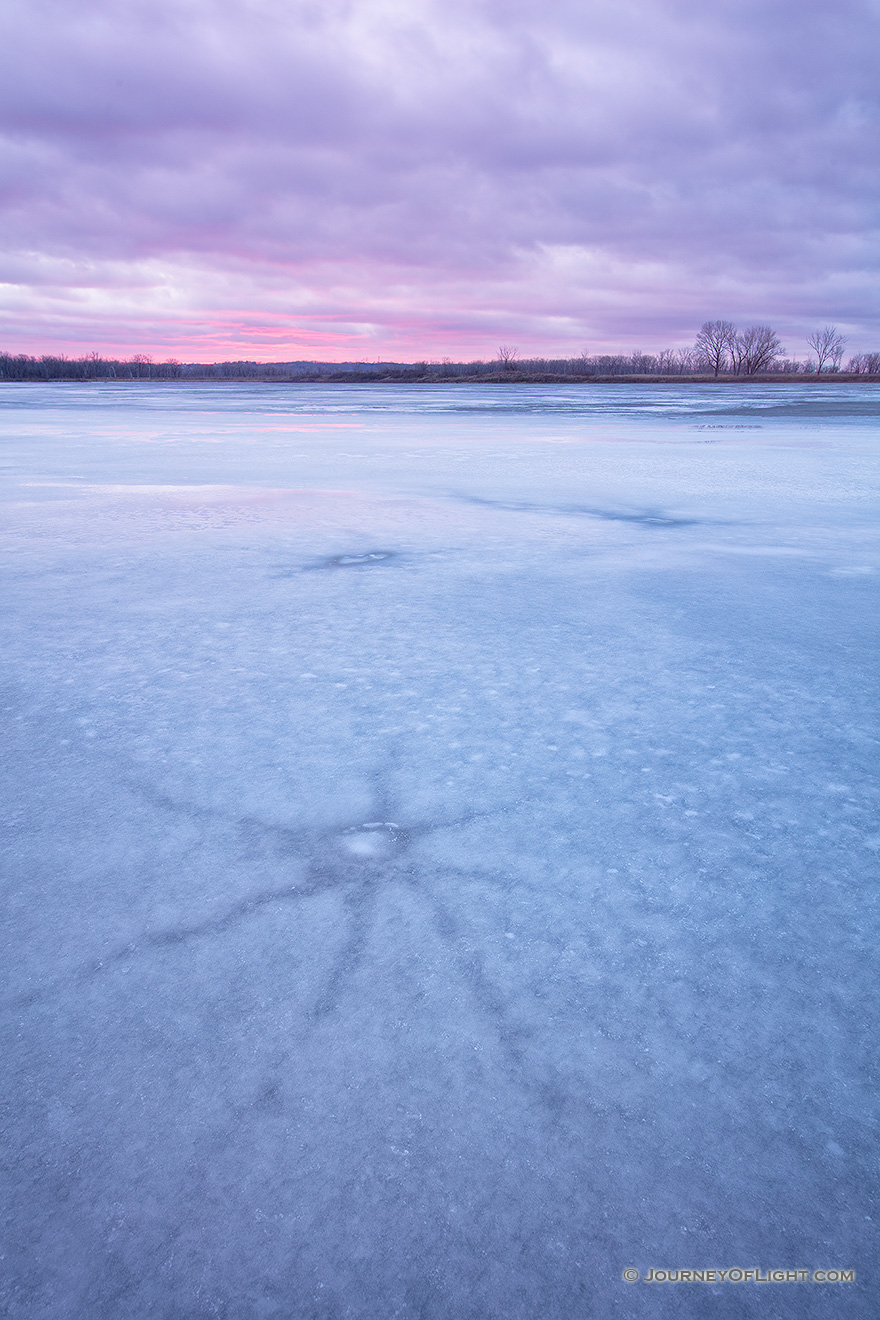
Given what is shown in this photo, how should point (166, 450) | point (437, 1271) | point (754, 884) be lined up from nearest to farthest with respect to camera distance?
1. point (437, 1271)
2. point (754, 884)
3. point (166, 450)

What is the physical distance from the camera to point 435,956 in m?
1.40

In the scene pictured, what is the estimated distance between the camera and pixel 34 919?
1484 mm

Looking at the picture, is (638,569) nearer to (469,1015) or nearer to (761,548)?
(761,548)

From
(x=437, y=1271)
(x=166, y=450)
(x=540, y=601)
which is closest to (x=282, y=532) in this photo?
(x=540, y=601)

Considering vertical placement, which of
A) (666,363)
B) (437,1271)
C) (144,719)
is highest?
(666,363)

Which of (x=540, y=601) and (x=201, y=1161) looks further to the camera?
(x=540, y=601)

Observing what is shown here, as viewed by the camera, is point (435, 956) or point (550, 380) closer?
point (435, 956)

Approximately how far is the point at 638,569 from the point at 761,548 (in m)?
1.05

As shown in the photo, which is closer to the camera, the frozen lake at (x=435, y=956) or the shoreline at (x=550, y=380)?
the frozen lake at (x=435, y=956)

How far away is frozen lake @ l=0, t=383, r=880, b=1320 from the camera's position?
972 mm

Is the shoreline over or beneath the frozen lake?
over

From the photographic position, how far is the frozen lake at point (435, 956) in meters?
0.97

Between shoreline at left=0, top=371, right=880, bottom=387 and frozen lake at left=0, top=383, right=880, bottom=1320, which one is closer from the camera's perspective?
frozen lake at left=0, top=383, right=880, bottom=1320

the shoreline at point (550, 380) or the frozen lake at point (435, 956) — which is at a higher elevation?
the shoreline at point (550, 380)
